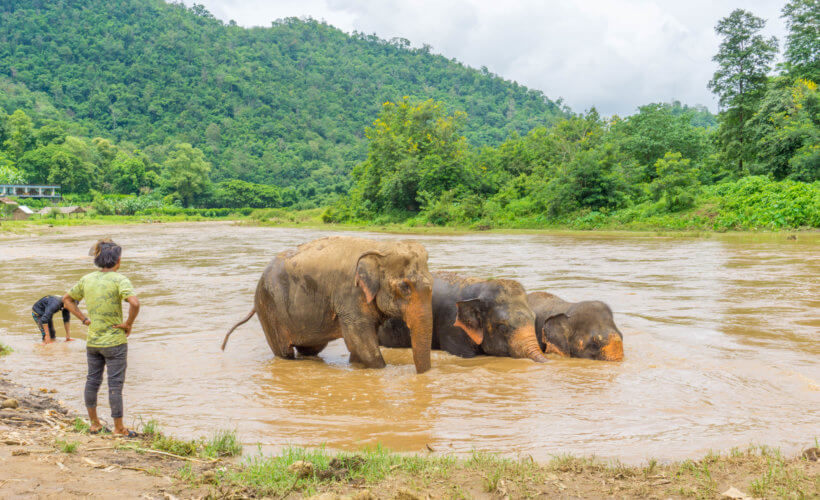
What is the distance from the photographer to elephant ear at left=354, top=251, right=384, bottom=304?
27.1ft

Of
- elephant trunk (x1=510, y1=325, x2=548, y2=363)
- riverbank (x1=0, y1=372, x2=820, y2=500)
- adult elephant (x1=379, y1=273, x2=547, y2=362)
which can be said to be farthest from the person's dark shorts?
elephant trunk (x1=510, y1=325, x2=548, y2=363)

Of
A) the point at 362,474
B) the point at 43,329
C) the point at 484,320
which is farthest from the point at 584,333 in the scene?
the point at 43,329

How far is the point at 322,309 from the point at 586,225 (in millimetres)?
34046

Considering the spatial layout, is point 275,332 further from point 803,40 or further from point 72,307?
point 803,40

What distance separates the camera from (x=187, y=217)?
9712 cm

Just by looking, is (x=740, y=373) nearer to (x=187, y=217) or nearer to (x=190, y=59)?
(x=187, y=217)

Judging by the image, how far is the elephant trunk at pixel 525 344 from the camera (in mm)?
9070

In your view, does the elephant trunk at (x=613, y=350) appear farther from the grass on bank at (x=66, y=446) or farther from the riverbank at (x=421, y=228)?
the riverbank at (x=421, y=228)

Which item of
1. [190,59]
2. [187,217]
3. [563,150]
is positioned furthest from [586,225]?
[190,59]

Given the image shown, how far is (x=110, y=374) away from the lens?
19.0ft

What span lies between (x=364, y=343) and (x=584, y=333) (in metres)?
3.35

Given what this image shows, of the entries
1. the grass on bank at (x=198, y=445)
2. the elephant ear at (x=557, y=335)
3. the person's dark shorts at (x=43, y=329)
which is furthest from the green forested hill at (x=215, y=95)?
the grass on bank at (x=198, y=445)

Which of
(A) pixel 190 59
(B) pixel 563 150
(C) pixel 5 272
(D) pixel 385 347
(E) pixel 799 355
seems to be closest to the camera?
(E) pixel 799 355

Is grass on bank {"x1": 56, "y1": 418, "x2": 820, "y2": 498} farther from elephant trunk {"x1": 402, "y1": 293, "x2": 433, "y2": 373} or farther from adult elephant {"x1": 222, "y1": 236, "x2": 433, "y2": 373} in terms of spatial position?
adult elephant {"x1": 222, "y1": 236, "x2": 433, "y2": 373}
